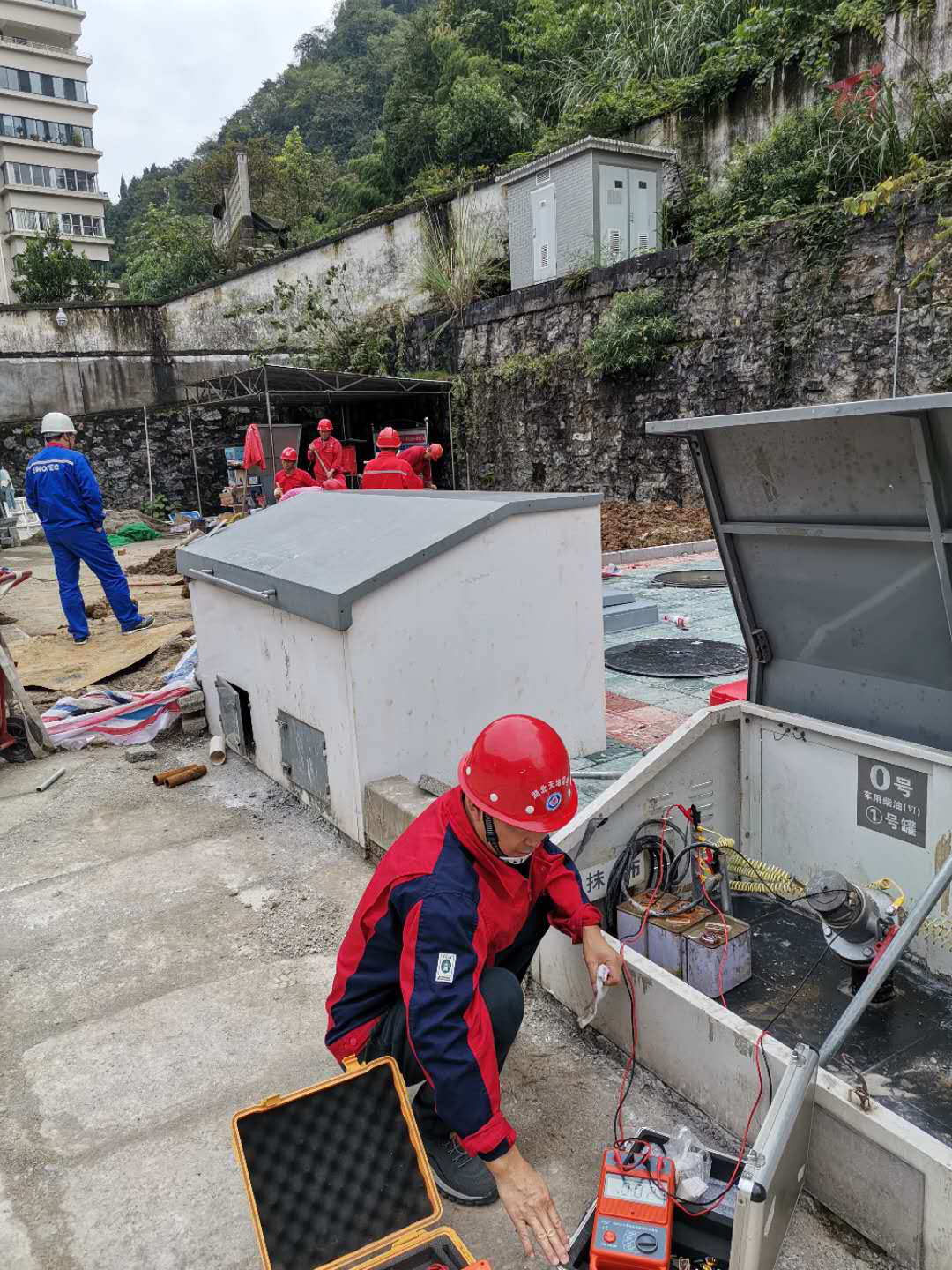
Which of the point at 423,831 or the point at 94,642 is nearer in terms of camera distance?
the point at 423,831

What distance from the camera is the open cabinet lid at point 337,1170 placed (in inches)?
73.2

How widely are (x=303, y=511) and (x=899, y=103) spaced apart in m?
12.1

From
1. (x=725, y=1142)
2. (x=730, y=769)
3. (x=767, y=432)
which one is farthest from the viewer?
(x=730, y=769)

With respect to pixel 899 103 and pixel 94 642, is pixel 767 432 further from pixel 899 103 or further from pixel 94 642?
pixel 899 103

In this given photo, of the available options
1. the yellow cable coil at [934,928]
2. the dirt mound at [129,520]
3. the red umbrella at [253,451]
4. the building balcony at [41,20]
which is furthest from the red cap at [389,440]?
the building balcony at [41,20]

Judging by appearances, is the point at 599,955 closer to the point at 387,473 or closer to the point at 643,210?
the point at 387,473

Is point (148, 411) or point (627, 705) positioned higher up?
point (148, 411)

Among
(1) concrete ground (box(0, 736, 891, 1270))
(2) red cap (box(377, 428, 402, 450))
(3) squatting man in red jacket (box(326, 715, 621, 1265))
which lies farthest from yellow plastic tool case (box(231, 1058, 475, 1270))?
(2) red cap (box(377, 428, 402, 450))

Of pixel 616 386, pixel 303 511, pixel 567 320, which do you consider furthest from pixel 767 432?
pixel 567 320

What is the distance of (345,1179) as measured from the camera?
6.39ft

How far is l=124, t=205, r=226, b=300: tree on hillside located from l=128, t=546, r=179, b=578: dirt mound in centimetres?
1893

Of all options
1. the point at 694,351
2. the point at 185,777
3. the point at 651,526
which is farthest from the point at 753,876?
the point at 694,351

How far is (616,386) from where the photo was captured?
14508 millimetres

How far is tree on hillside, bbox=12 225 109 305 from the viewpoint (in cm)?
3484
